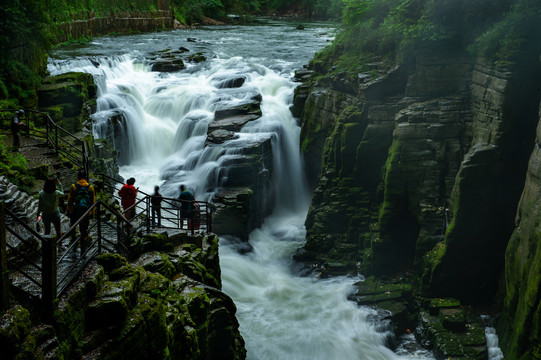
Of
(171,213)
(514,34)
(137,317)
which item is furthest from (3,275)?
(514,34)

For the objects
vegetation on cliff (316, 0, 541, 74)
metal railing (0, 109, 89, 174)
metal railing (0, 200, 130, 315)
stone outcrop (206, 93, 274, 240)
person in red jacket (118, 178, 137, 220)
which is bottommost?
stone outcrop (206, 93, 274, 240)

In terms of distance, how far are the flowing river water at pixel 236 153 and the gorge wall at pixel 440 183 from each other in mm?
2098

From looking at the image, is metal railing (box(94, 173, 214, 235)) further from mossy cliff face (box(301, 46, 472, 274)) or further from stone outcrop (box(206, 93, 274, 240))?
mossy cliff face (box(301, 46, 472, 274))

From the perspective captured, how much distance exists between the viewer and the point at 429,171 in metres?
18.4

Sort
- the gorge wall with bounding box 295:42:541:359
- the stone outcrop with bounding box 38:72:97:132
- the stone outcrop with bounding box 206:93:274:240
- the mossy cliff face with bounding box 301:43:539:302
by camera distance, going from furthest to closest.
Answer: the stone outcrop with bounding box 38:72:97:132 < the stone outcrop with bounding box 206:93:274:240 < the mossy cliff face with bounding box 301:43:539:302 < the gorge wall with bounding box 295:42:541:359

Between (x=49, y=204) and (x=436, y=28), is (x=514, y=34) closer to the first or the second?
(x=436, y=28)

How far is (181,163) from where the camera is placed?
2542cm

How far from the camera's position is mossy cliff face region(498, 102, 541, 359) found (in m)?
13.3

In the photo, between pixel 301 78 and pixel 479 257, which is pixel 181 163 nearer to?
pixel 301 78

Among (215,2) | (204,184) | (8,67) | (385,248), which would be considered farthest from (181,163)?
(215,2)

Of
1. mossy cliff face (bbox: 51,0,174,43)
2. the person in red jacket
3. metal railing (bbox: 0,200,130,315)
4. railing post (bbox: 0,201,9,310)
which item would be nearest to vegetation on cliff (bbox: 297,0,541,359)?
the person in red jacket

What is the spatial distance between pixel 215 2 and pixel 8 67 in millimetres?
A: 49922

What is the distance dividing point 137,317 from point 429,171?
40.3 ft

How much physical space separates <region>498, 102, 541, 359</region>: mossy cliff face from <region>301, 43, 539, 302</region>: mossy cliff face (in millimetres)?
1539
